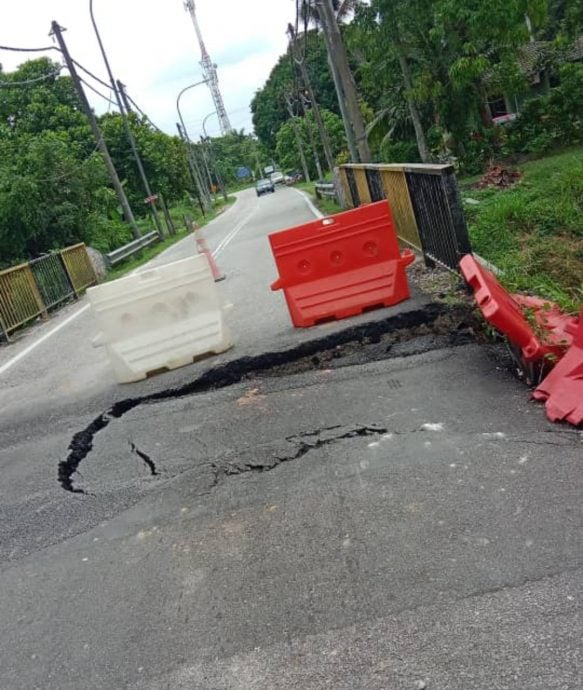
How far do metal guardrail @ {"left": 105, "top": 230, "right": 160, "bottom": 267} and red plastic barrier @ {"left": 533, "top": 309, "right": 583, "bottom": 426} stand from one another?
2060 cm

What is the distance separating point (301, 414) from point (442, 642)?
2648mm

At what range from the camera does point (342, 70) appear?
→ 17234mm

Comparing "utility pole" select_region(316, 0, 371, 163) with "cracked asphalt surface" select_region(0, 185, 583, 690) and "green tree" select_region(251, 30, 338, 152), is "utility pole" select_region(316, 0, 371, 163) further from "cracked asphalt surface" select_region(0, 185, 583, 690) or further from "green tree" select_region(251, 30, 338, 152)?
"green tree" select_region(251, 30, 338, 152)

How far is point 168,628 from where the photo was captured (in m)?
3.00

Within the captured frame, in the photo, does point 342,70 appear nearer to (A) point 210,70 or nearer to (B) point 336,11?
(B) point 336,11

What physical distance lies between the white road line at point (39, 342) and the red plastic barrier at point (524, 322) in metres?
7.13

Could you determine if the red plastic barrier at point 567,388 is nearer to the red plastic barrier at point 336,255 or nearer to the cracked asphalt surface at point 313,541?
the cracked asphalt surface at point 313,541

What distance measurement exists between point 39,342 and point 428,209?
6914 millimetres

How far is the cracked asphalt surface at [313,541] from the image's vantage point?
2.60m

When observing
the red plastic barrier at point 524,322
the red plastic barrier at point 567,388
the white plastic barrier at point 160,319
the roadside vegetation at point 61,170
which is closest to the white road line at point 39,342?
the white plastic barrier at point 160,319

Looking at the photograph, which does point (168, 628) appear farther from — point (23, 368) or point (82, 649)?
point (23, 368)

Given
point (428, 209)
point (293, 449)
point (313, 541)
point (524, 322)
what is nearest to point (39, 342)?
point (428, 209)

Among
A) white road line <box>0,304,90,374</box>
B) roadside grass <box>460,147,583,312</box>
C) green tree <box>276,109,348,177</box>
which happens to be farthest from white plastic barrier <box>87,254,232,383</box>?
green tree <box>276,109,348,177</box>

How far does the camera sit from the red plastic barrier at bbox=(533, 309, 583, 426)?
3.98 metres
